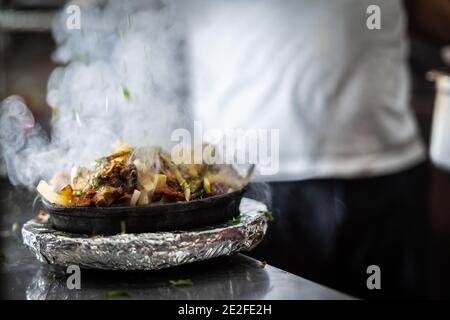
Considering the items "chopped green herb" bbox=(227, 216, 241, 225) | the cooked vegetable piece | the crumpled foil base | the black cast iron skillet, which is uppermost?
the cooked vegetable piece

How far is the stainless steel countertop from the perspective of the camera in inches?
61.2

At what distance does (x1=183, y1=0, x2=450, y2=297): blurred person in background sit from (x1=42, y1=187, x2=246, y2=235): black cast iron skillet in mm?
1545

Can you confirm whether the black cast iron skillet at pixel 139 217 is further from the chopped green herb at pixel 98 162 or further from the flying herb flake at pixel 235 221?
the chopped green herb at pixel 98 162

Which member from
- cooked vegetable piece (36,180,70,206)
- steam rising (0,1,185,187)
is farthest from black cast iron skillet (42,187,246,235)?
steam rising (0,1,185,187)

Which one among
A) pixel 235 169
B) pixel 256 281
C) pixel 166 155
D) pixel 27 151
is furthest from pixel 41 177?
pixel 256 281

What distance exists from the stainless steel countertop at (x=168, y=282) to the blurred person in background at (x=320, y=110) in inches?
A: 57.1

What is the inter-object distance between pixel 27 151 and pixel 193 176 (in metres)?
0.56

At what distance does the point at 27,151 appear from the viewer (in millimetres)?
2023

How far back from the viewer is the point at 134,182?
1724 mm

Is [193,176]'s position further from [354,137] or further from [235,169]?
[354,137]

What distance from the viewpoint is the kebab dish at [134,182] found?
1707mm

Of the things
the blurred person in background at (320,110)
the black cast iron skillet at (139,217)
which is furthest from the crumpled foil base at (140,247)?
the blurred person in background at (320,110)

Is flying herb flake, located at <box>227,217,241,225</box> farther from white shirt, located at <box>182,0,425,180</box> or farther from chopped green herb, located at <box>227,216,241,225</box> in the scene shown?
white shirt, located at <box>182,0,425,180</box>

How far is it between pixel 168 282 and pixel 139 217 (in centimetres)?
18
